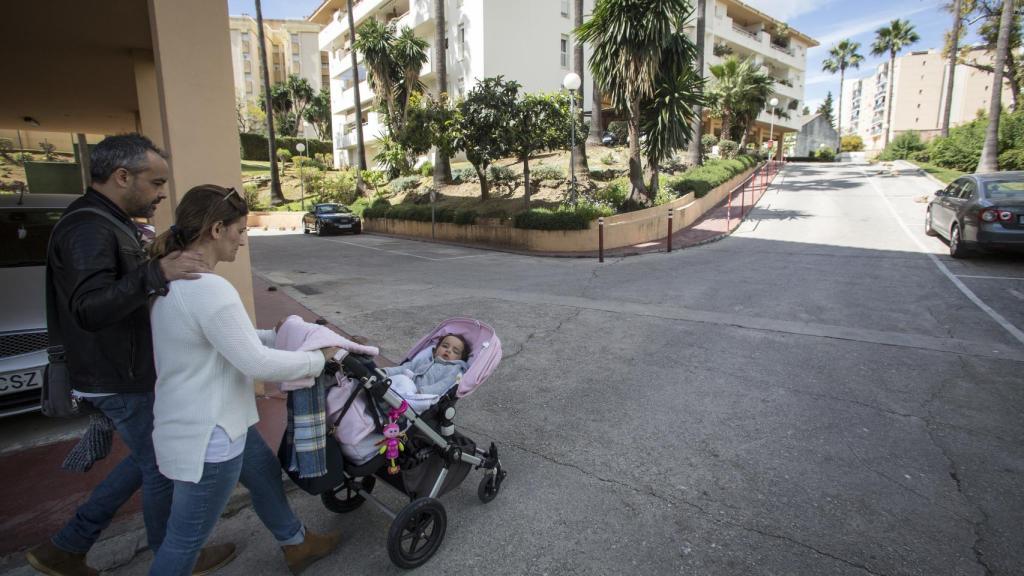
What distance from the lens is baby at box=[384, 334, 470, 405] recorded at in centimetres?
275

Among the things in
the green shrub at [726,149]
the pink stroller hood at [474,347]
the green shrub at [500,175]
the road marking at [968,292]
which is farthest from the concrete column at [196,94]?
the green shrub at [726,149]

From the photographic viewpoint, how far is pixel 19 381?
12.0ft

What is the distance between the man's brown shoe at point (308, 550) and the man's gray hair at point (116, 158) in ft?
6.08

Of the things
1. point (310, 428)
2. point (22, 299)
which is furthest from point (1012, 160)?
point (22, 299)

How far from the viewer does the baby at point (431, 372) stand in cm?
275

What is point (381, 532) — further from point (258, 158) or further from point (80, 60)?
point (258, 158)

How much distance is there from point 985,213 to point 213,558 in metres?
12.6

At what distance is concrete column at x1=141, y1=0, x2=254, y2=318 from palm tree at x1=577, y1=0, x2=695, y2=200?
13.9 metres

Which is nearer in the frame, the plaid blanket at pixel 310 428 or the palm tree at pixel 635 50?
the plaid blanket at pixel 310 428

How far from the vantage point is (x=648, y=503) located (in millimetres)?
3072

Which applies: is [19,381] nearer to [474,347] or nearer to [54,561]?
[54,561]

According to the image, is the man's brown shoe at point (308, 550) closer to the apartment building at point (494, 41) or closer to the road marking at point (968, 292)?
the road marking at point (968, 292)

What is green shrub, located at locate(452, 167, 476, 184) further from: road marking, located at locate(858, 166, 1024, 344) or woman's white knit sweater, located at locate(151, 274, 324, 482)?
woman's white knit sweater, located at locate(151, 274, 324, 482)

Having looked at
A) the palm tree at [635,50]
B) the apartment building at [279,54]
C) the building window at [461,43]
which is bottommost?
the palm tree at [635,50]
